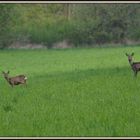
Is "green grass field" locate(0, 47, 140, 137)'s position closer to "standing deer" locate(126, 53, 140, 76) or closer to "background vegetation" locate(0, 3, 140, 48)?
"standing deer" locate(126, 53, 140, 76)

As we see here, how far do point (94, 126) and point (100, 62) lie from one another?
6.33ft

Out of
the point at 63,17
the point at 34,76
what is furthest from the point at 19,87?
the point at 63,17

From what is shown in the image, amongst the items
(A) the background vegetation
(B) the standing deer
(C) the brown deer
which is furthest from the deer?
(C) the brown deer

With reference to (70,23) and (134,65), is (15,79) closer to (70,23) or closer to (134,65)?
(70,23)

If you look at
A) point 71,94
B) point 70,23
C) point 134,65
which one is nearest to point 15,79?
point 71,94

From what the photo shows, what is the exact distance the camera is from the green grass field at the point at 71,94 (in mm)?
8711

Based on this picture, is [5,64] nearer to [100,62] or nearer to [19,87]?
[19,87]

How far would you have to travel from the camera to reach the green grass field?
8711mm

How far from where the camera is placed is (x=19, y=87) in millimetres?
10164

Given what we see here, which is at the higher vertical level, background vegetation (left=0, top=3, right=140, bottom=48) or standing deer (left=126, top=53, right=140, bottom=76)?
background vegetation (left=0, top=3, right=140, bottom=48)

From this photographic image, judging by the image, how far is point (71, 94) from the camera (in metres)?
9.64

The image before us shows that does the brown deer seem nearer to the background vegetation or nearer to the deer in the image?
the background vegetation

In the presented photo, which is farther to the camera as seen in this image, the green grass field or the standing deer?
the standing deer

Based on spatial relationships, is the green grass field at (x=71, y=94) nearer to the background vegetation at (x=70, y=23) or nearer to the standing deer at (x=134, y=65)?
the standing deer at (x=134, y=65)
